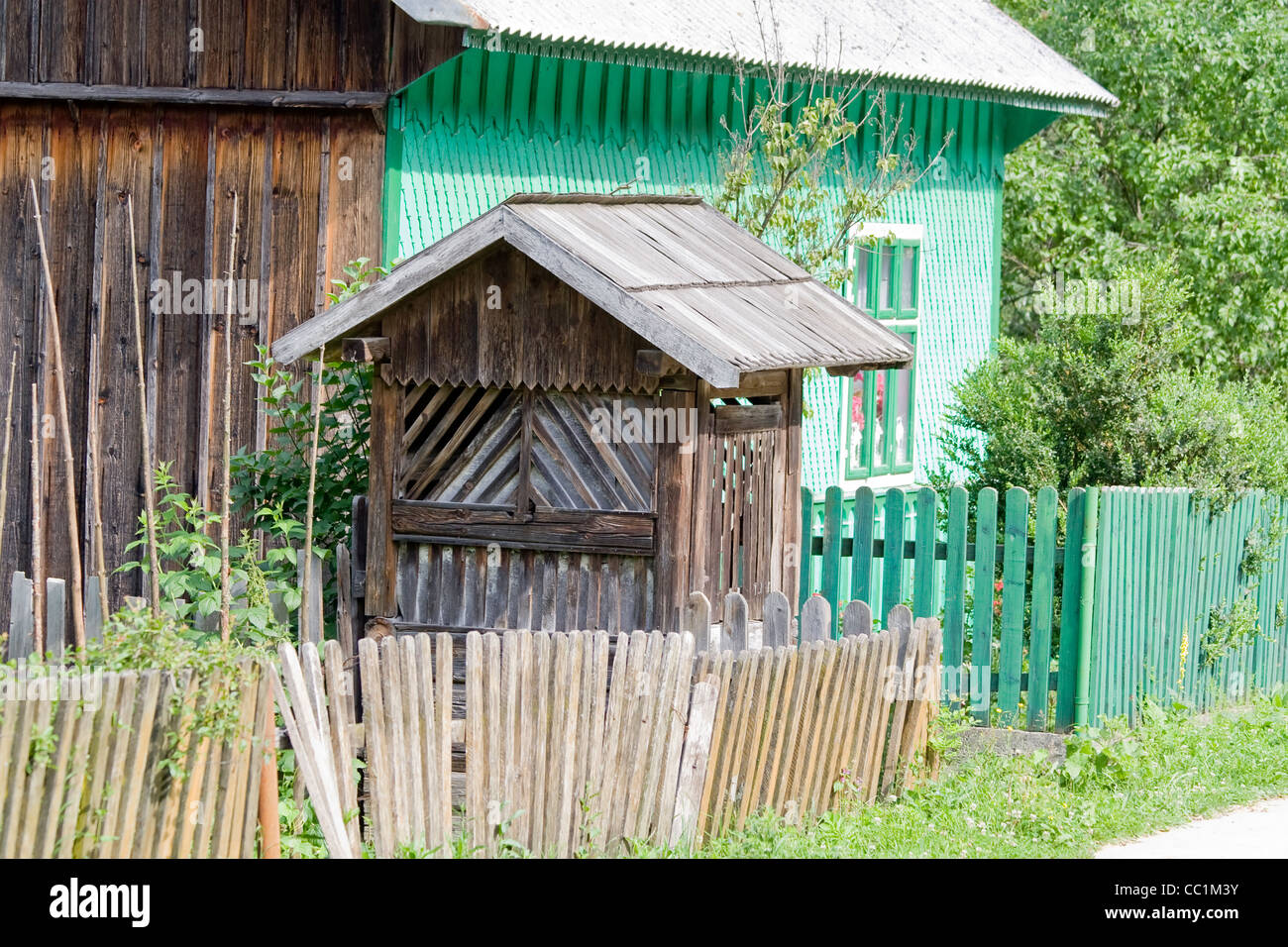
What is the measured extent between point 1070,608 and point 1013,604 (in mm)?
297

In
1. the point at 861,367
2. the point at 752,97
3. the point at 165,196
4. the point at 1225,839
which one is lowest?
the point at 1225,839

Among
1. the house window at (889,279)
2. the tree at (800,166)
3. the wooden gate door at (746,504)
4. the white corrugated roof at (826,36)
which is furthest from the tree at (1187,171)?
the wooden gate door at (746,504)

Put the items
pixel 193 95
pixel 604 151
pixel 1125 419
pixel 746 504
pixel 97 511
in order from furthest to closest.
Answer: pixel 604 151 → pixel 1125 419 → pixel 193 95 → pixel 746 504 → pixel 97 511

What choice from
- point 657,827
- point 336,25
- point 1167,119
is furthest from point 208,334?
point 1167,119

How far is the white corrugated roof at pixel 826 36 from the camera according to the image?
928 centimetres

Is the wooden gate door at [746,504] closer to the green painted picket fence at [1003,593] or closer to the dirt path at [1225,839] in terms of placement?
the green painted picket fence at [1003,593]

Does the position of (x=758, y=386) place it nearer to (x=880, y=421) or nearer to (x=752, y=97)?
(x=752, y=97)

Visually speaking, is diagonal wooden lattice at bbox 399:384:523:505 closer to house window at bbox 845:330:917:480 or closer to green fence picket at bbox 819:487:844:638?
green fence picket at bbox 819:487:844:638

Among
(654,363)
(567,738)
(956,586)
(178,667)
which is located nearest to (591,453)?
(654,363)

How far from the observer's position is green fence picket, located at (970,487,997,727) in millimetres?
8750

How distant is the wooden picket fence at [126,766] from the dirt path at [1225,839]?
3648 millimetres

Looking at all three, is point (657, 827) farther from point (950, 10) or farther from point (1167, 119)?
point (1167, 119)

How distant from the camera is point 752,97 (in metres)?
12.0
